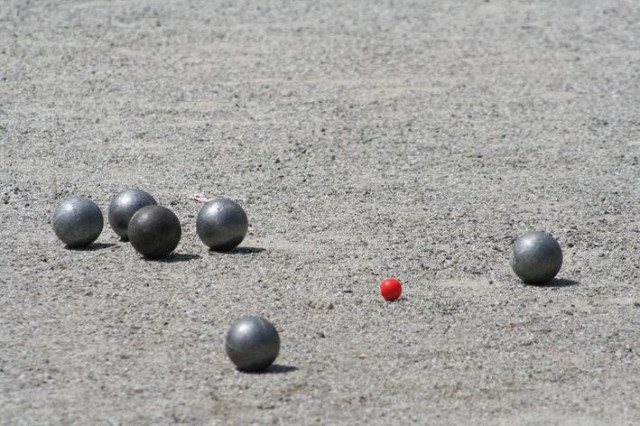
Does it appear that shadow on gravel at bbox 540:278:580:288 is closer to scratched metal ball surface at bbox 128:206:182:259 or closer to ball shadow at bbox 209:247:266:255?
ball shadow at bbox 209:247:266:255

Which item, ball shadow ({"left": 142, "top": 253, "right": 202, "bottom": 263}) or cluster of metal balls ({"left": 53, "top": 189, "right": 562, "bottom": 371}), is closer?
cluster of metal balls ({"left": 53, "top": 189, "right": 562, "bottom": 371})

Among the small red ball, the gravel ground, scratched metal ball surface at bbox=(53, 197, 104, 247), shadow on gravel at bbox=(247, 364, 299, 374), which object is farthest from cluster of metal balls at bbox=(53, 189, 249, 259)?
shadow on gravel at bbox=(247, 364, 299, 374)

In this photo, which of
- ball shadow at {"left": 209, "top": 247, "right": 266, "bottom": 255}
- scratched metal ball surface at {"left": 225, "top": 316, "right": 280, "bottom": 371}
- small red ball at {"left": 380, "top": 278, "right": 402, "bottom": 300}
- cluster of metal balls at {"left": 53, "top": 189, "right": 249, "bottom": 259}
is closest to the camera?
scratched metal ball surface at {"left": 225, "top": 316, "right": 280, "bottom": 371}

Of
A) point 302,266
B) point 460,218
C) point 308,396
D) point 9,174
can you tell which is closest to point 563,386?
point 308,396

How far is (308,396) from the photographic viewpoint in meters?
6.75

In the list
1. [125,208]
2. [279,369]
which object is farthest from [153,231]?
[279,369]

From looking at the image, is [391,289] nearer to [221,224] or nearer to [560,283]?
[560,283]

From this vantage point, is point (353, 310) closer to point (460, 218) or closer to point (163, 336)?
point (163, 336)

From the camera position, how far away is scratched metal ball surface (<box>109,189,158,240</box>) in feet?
31.8

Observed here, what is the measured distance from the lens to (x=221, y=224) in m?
9.37

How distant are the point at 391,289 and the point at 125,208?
8.62ft

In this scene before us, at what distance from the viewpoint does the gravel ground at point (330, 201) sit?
697 centimetres

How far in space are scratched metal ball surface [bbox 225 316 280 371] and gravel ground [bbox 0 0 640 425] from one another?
11 cm

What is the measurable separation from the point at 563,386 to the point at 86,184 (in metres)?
6.21
